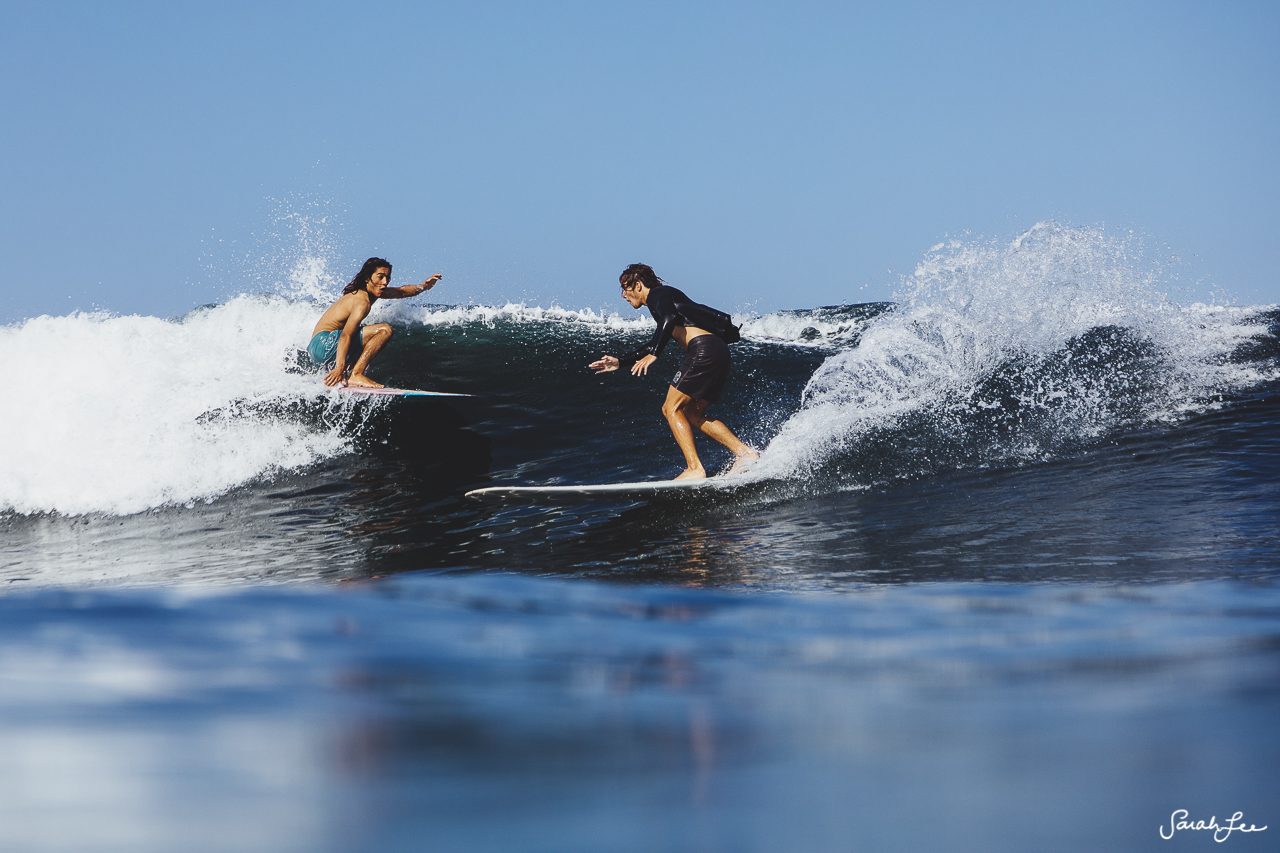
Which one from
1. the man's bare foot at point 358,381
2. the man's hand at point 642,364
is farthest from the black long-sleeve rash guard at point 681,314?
the man's bare foot at point 358,381

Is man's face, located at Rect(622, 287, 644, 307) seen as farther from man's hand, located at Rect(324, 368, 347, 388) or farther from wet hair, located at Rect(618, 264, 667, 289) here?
man's hand, located at Rect(324, 368, 347, 388)

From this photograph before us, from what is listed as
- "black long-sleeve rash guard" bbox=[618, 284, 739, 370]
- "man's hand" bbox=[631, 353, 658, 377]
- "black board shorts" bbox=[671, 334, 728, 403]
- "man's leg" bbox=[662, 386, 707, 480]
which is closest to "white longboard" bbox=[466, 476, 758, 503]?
"man's leg" bbox=[662, 386, 707, 480]

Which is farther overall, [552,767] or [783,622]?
[783,622]

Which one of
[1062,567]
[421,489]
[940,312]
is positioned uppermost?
[940,312]

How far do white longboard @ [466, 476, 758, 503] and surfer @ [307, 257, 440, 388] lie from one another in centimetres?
279

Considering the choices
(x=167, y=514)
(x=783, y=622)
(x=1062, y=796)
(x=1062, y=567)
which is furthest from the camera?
(x=167, y=514)

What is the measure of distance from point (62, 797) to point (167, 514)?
635 cm

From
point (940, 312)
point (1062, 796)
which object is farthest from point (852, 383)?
point (1062, 796)

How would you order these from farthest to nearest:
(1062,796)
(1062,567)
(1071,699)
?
1. (1062,567)
2. (1071,699)
3. (1062,796)

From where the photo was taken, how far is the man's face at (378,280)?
Result: 9078 mm

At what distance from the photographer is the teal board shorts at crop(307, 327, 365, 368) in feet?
30.5

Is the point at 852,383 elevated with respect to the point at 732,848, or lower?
elevated

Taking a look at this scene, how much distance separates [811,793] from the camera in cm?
182

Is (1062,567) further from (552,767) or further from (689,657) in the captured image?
(552,767)
